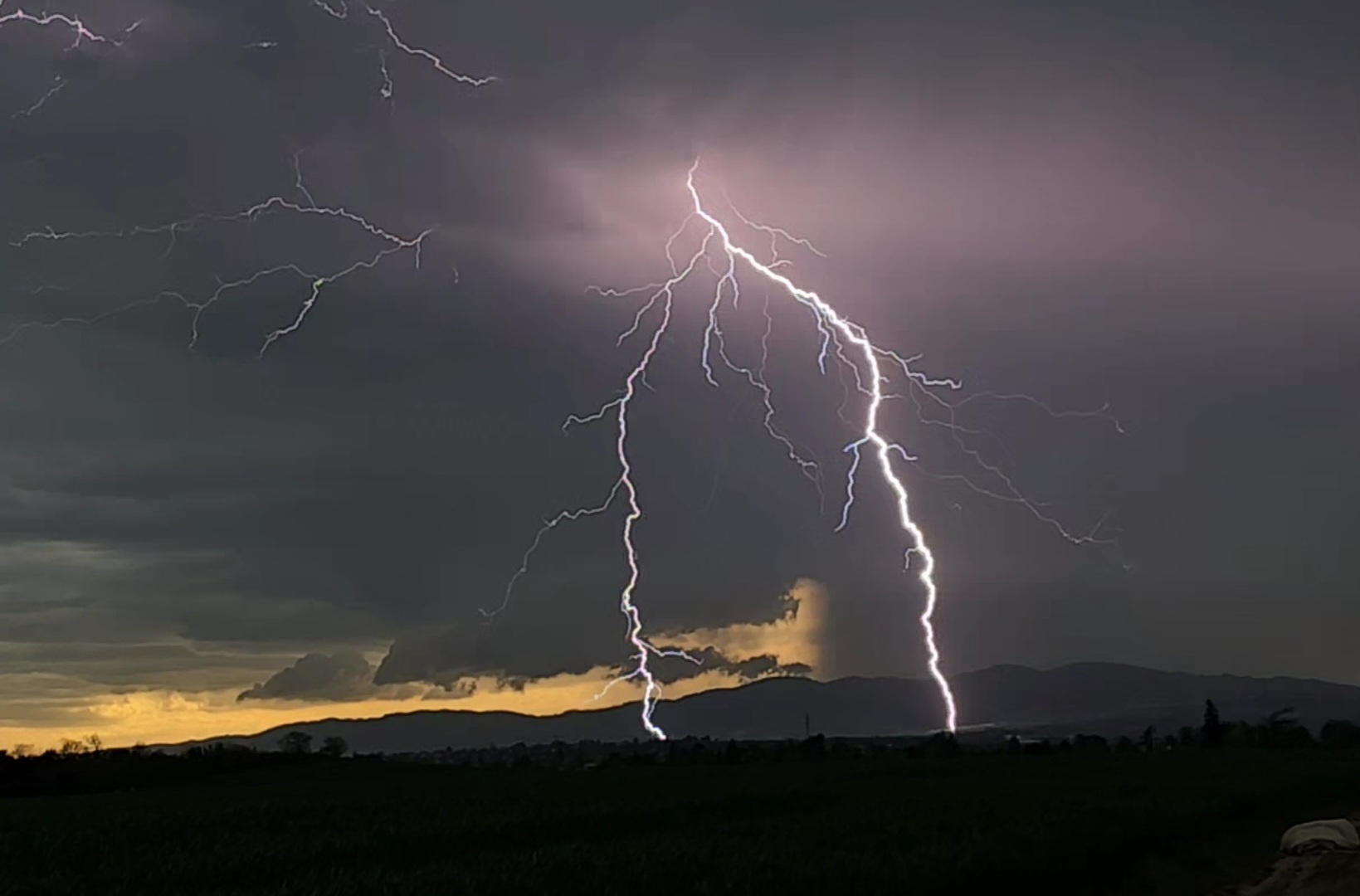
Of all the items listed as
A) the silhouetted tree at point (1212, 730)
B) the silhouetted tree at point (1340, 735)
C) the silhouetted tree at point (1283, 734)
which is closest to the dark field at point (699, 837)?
the silhouetted tree at point (1340, 735)

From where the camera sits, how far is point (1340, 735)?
341 feet

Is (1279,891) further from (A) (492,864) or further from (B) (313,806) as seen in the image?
(B) (313,806)

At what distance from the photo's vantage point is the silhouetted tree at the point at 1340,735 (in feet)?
300

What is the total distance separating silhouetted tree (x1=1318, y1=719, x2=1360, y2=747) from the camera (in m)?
91.5

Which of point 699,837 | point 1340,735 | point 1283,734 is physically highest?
point 1283,734

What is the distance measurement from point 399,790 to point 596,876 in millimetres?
33765

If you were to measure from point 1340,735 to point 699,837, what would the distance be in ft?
305

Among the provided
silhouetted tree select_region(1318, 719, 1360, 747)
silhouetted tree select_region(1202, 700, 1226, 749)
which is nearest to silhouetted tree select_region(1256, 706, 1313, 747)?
silhouetted tree select_region(1318, 719, 1360, 747)

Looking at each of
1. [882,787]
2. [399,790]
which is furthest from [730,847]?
[399,790]

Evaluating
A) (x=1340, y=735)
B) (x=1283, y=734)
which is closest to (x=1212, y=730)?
(x=1283, y=734)

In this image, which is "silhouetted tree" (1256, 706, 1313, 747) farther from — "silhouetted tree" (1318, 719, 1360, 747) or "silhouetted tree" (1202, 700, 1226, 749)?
"silhouetted tree" (1202, 700, 1226, 749)

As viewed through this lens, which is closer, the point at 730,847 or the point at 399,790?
the point at 730,847

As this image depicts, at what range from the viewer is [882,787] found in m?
43.4

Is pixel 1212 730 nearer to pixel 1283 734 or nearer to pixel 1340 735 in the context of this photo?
pixel 1283 734
